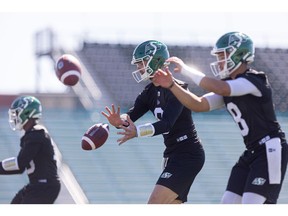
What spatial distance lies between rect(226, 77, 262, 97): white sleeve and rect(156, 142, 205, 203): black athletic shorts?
1.38m

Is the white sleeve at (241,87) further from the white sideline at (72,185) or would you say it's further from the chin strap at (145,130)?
the white sideline at (72,185)

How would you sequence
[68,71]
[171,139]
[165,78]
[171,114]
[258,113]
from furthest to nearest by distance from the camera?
[68,71] < [171,139] < [171,114] < [258,113] < [165,78]

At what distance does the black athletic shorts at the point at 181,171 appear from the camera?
768cm

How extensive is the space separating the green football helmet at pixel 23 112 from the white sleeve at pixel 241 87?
2.43 meters

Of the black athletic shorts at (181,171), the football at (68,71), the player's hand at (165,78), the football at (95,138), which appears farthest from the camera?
the football at (68,71)

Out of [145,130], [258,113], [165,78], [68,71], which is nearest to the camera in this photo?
[165,78]

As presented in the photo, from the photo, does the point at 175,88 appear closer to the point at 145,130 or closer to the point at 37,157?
the point at 145,130

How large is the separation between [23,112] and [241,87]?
257 cm

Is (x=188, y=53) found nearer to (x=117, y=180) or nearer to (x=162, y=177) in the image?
(x=117, y=180)

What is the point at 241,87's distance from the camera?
652 centimetres

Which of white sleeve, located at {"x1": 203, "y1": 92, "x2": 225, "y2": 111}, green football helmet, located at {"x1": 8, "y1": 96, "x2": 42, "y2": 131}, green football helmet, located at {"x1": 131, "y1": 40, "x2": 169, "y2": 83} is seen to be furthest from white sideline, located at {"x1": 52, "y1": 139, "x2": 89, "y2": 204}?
white sleeve, located at {"x1": 203, "y1": 92, "x2": 225, "y2": 111}

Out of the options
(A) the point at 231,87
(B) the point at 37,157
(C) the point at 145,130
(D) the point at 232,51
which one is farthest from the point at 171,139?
(A) the point at 231,87

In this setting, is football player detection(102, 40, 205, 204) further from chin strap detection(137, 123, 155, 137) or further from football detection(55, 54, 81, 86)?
football detection(55, 54, 81, 86)

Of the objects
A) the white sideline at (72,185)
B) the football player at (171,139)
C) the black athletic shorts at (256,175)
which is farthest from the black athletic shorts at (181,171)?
the white sideline at (72,185)
